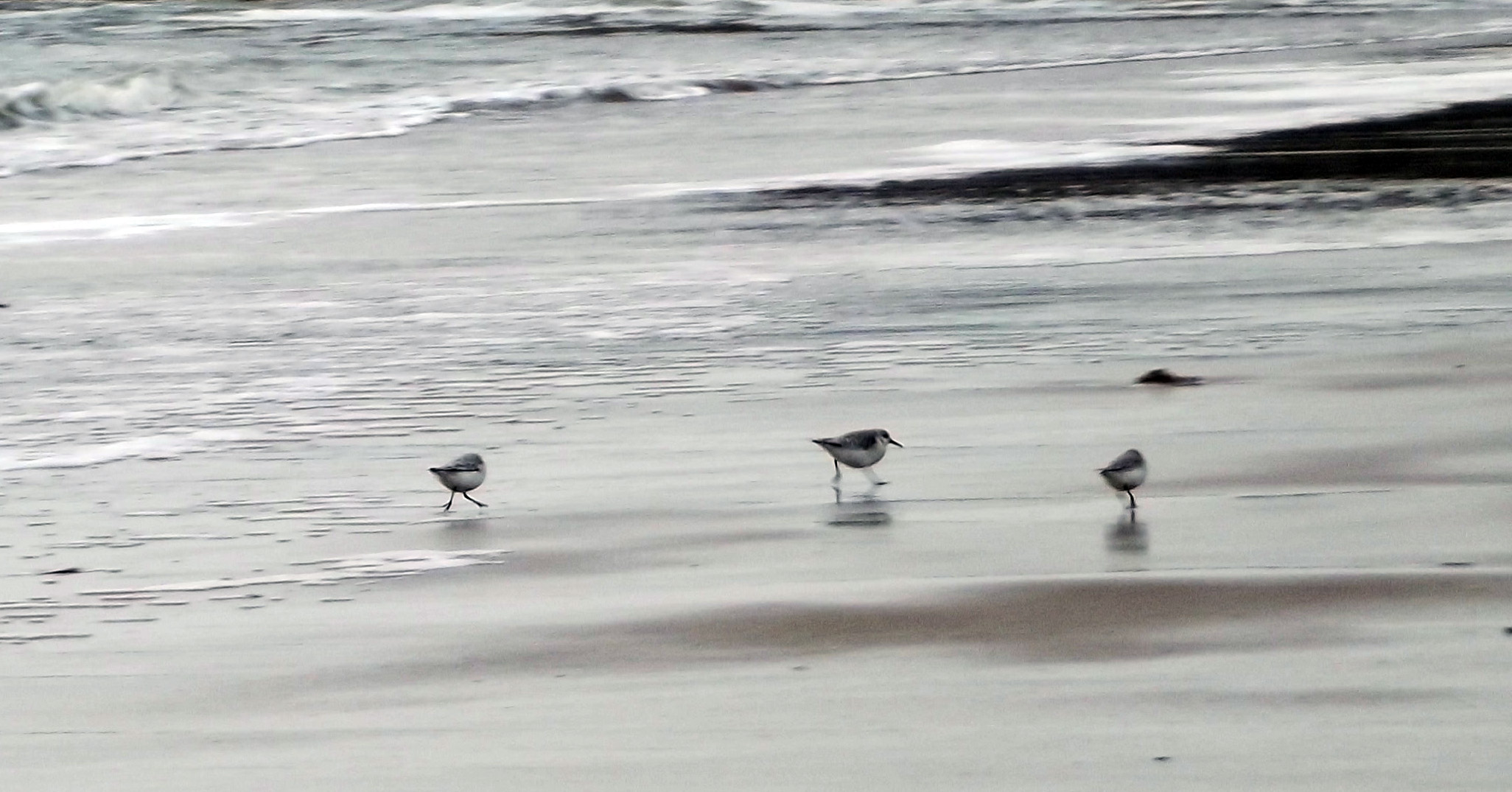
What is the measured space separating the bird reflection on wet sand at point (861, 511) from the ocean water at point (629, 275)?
11 cm

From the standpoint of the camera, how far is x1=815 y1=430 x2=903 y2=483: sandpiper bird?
5.80 metres

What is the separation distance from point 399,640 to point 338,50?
3039 cm

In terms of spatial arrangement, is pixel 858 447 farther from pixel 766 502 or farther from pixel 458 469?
pixel 458 469

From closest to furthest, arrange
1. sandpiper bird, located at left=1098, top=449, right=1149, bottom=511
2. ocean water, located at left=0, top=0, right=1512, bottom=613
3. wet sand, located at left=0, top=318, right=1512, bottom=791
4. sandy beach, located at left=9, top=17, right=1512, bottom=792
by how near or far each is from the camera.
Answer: wet sand, located at left=0, top=318, right=1512, bottom=791
sandy beach, located at left=9, top=17, right=1512, bottom=792
sandpiper bird, located at left=1098, top=449, right=1149, bottom=511
ocean water, located at left=0, top=0, right=1512, bottom=613

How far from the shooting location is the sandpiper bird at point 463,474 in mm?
5613

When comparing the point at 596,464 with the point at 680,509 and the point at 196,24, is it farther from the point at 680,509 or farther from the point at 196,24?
the point at 196,24

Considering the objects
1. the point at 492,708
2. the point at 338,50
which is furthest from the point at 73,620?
the point at 338,50

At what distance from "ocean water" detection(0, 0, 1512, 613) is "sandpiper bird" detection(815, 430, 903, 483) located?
129 mm

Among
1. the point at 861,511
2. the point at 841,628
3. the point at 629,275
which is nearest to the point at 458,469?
the point at 861,511

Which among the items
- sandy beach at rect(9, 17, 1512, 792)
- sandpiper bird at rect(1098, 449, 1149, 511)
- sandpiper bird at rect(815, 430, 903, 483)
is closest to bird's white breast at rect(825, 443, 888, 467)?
sandpiper bird at rect(815, 430, 903, 483)

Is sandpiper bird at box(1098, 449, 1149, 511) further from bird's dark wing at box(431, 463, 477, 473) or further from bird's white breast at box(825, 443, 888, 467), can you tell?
bird's dark wing at box(431, 463, 477, 473)

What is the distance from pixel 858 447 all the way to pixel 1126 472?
2.32 feet

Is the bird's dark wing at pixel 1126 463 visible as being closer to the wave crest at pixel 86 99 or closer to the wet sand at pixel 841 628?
the wet sand at pixel 841 628

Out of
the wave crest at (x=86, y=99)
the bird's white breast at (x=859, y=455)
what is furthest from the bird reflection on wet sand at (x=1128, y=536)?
the wave crest at (x=86, y=99)
